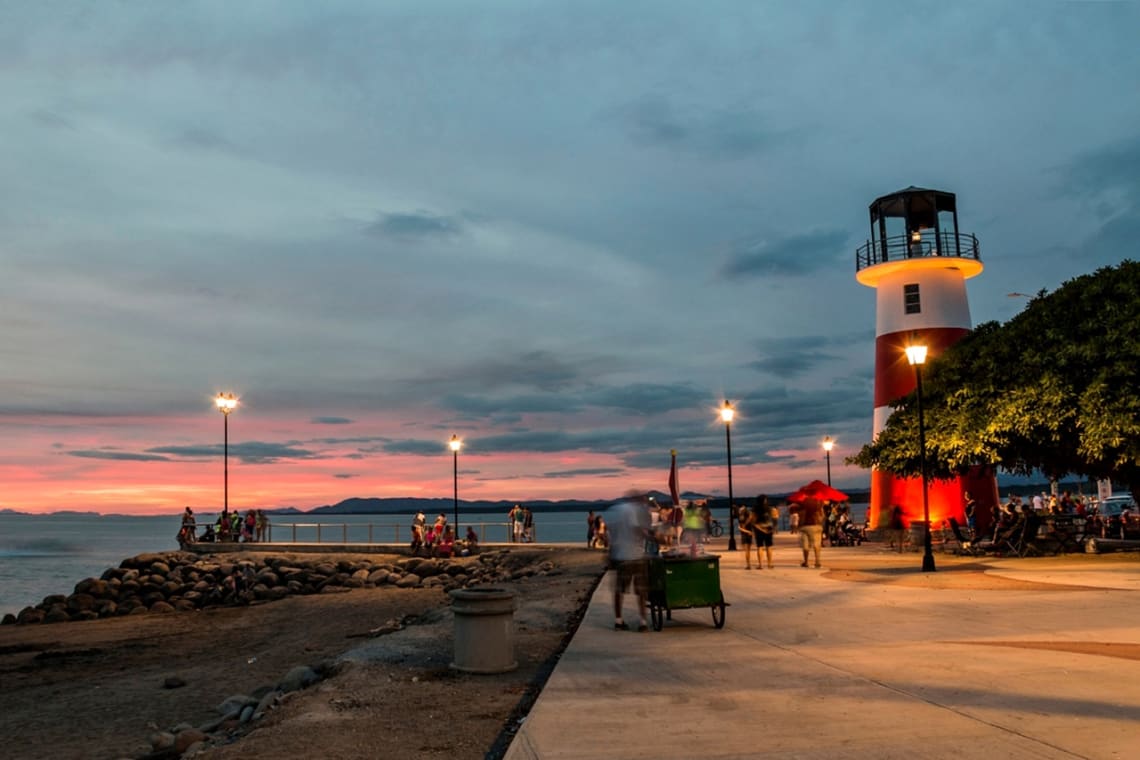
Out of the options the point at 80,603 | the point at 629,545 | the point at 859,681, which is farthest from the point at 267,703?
the point at 80,603

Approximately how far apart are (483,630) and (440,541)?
32133mm

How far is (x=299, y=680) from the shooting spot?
1199 centimetres

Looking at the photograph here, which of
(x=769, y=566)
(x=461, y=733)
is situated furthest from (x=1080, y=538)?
(x=461, y=733)

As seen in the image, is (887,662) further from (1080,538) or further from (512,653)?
(1080,538)

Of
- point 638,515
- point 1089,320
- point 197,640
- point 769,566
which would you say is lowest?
point 197,640

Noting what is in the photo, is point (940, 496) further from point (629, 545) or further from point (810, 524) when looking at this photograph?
point (629, 545)

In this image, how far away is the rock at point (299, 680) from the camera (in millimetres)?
11875

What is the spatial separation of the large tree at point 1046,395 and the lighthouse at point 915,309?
6.30m

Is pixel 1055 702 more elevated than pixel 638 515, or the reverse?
pixel 638 515

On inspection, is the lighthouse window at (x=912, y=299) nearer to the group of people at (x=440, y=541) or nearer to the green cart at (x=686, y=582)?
the group of people at (x=440, y=541)

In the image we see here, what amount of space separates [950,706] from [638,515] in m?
5.68

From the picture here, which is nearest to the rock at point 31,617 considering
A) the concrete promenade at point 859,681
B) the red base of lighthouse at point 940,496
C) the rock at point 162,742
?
the concrete promenade at point 859,681

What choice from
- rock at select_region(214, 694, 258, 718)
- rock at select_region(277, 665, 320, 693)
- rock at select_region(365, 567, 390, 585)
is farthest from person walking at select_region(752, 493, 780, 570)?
rock at select_region(365, 567, 390, 585)

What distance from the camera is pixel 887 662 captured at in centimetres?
990
